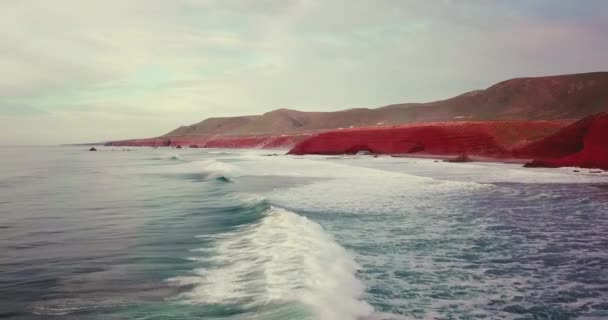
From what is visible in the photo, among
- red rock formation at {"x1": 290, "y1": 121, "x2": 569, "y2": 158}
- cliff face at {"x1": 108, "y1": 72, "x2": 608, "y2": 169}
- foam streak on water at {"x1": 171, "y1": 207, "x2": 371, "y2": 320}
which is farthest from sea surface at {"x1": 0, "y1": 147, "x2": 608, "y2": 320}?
red rock formation at {"x1": 290, "y1": 121, "x2": 569, "y2": 158}

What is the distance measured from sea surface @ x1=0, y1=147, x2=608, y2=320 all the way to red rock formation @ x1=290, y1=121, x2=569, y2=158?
3511cm

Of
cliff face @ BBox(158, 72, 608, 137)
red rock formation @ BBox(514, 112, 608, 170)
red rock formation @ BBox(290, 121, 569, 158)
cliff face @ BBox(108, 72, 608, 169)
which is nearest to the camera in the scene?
red rock formation @ BBox(514, 112, 608, 170)

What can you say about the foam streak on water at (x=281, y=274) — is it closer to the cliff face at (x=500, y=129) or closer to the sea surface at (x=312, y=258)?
the sea surface at (x=312, y=258)

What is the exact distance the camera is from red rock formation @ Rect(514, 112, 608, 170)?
31641mm

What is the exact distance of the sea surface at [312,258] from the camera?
20.8ft

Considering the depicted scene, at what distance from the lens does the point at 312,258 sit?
895cm

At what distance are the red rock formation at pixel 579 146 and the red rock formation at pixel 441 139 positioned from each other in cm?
588

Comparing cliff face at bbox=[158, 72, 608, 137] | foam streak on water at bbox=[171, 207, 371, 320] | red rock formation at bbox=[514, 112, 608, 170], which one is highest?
cliff face at bbox=[158, 72, 608, 137]

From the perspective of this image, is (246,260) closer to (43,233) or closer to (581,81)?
(43,233)

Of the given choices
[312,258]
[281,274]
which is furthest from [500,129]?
[281,274]

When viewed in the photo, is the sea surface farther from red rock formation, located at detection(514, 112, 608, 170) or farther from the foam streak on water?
red rock formation, located at detection(514, 112, 608, 170)

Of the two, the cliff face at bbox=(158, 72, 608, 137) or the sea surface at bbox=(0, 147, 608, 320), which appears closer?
the sea surface at bbox=(0, 147, 608, 320)

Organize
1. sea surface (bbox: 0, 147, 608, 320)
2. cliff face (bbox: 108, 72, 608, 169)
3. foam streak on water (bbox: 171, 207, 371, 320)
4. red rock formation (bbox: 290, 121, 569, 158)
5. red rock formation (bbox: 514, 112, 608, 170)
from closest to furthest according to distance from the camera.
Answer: sea surface (bbox: 0, 147, 608, 320)
foam streak on water (bbox: 171, 207, 371, 320)
red rock formation (bbox: 514, 112, 608, 170)
cliff face (bbox: 108, 72, 608, 169)
red rock formation (bbox: 290, 121, 569, 158)

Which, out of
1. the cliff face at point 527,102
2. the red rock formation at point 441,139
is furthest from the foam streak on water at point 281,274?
the cliff face at point 527,102
